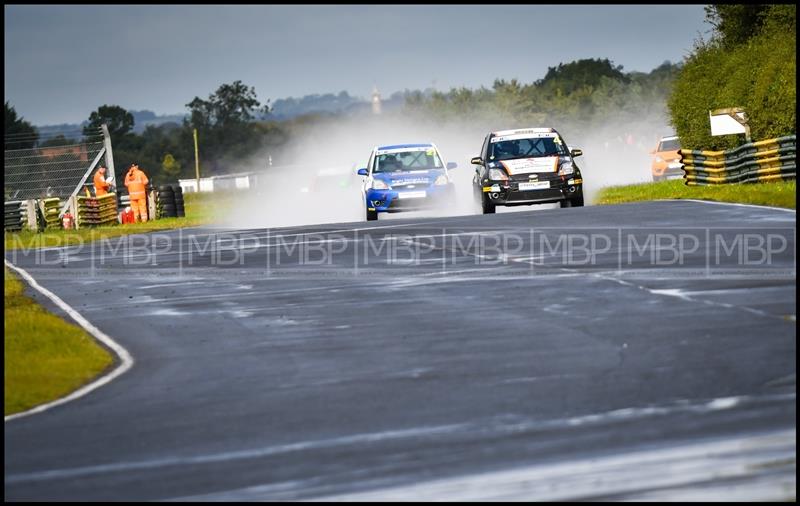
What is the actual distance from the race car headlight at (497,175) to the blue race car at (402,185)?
137 cm

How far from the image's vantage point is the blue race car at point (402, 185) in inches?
1224

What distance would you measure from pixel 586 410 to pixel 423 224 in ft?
62.5

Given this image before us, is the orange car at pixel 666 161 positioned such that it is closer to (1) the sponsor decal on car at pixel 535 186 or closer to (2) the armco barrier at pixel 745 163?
(2) the armco barrier at pixel 745 163

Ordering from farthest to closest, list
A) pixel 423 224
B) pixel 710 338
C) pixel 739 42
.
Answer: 1. pixel 739 42
2. pixel 423 224
3. pixel 710 338

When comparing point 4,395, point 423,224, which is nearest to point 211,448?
point 4,395

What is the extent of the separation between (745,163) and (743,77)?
13.0 feet

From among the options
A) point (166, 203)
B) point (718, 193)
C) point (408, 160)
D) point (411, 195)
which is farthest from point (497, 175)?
point (166, 203)

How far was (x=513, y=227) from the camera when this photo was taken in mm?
25641

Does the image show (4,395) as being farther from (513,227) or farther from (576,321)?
(513,227)

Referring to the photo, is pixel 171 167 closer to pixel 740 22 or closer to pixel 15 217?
pixel 15 217

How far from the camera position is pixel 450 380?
11336 mm

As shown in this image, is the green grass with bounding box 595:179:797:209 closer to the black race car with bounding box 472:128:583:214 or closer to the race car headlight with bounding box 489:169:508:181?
the black race car with bounding box 472:128:583:214

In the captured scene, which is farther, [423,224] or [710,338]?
[423,224]

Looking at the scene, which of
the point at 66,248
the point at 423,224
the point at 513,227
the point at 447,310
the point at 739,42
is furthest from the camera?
the point at 739,42
